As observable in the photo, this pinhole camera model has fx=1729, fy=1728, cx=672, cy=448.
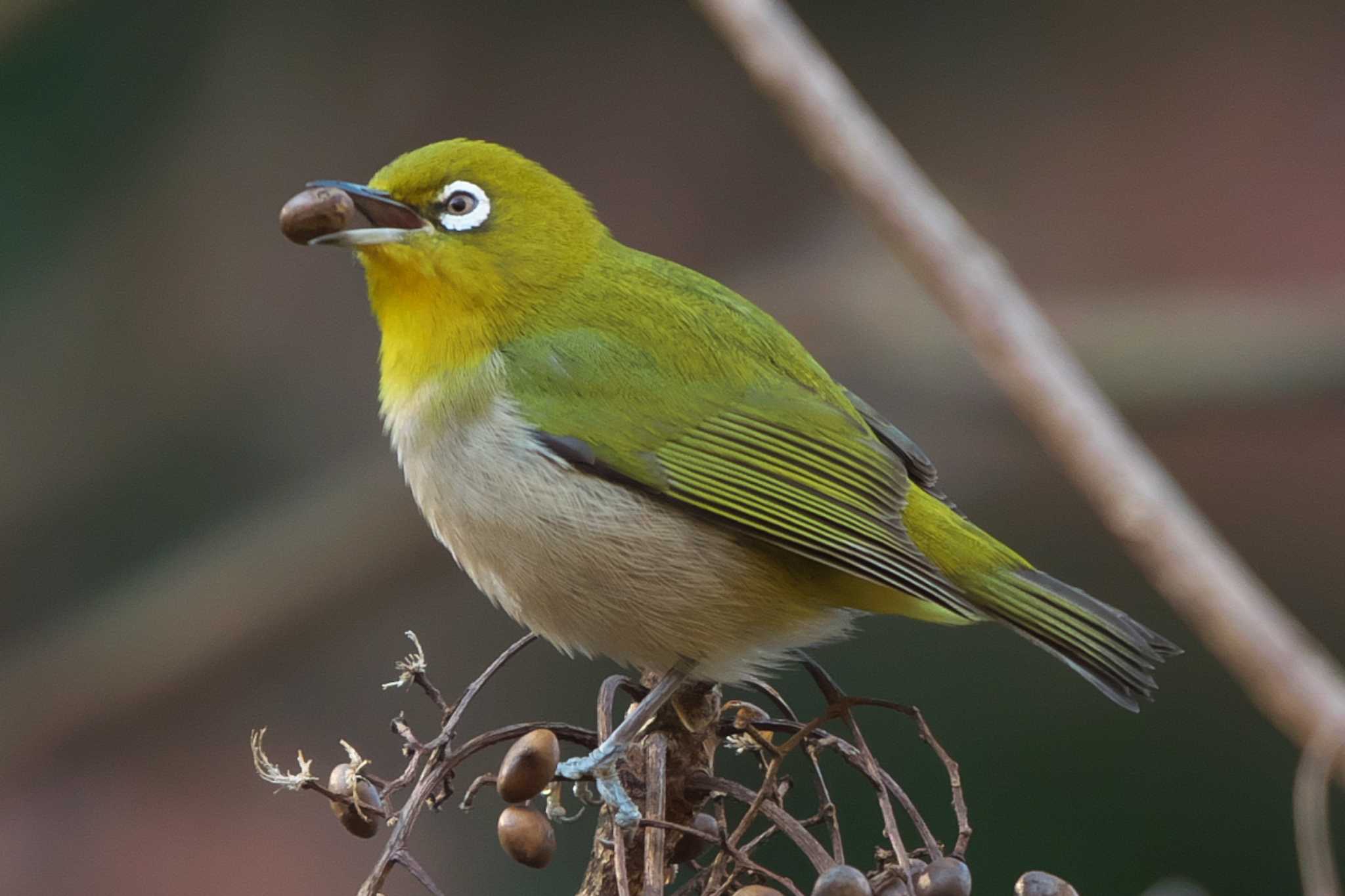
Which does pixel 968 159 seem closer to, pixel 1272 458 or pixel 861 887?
pixel 1272 458

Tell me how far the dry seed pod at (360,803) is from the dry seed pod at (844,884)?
0.63 m

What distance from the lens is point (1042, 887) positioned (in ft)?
6.92

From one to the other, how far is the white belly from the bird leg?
0.28m

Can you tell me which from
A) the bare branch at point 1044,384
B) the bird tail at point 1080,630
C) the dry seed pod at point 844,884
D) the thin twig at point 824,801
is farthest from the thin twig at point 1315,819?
the bird tail at point 1080,630

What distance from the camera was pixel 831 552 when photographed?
3025 mm

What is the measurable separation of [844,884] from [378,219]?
1.81 metres

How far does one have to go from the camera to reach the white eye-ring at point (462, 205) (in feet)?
11.0

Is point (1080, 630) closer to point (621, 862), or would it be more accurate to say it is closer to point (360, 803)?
point (621, 862)

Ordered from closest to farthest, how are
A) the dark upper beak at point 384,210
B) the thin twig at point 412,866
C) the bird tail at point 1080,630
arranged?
the thin twig at point 412,866
the bird tail at point 1080,630
the dark upper beak at point 384,210

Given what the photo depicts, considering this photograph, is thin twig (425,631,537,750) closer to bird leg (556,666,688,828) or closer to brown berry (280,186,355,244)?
bird leg (556,666,688,828)

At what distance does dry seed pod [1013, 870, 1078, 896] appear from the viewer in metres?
2.10

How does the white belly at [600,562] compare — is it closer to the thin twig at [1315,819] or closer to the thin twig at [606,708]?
the thin twig at [606,708]

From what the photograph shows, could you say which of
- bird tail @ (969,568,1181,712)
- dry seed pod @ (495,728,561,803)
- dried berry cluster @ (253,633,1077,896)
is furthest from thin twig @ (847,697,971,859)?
bird tail @ (969,568,1181,712)

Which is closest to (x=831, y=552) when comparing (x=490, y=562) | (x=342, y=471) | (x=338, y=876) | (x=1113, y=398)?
(x=490, y=562)
